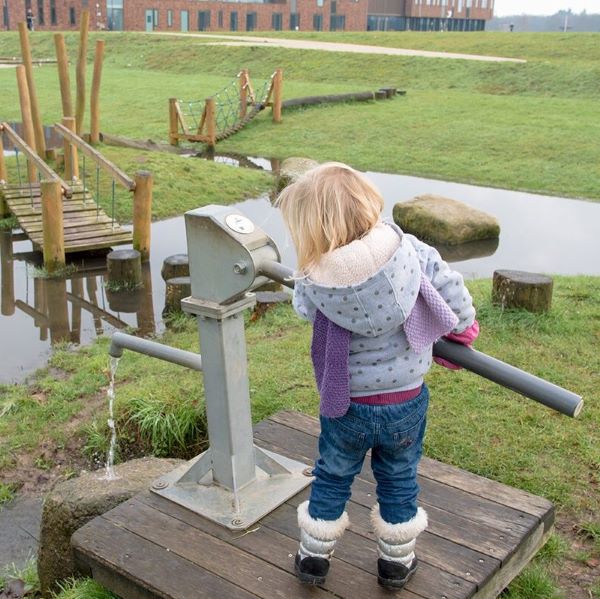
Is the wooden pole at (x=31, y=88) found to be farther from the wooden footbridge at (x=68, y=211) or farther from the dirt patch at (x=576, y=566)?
the dirt patch at (x=576, y=566)

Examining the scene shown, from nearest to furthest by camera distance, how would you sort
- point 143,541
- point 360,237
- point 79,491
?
point 360,237 → point 143,541 → point 79,491

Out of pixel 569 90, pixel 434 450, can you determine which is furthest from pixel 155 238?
pixel 569 90

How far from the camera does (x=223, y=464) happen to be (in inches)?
113

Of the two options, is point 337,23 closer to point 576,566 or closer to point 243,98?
point 243,98

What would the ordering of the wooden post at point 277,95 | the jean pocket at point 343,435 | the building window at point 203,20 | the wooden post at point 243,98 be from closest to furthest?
1. the jean pocket at point 343,435
2. the wooden post at point 277,95
3. the wooden post at point 243,98
4. the building window at point 203,20

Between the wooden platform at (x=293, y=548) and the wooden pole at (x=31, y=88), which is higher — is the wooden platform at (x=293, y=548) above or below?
below

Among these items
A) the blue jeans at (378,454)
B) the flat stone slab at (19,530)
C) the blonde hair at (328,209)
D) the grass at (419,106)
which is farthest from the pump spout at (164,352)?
the grass at (419,106)

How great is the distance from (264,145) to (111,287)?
9.80 m

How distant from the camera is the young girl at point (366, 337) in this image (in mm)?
2135

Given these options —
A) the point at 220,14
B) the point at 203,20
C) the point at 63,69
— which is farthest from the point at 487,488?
the point at 220,14

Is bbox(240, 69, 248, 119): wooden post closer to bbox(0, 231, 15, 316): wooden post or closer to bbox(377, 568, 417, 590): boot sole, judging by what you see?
bbox(0, 231, 15, 316): wooden post

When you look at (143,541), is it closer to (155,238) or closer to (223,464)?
(223,464)

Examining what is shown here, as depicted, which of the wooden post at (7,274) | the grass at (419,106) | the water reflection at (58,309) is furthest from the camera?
the grass at (419,106)

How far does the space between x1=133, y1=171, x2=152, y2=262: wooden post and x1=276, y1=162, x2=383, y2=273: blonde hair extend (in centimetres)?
660
